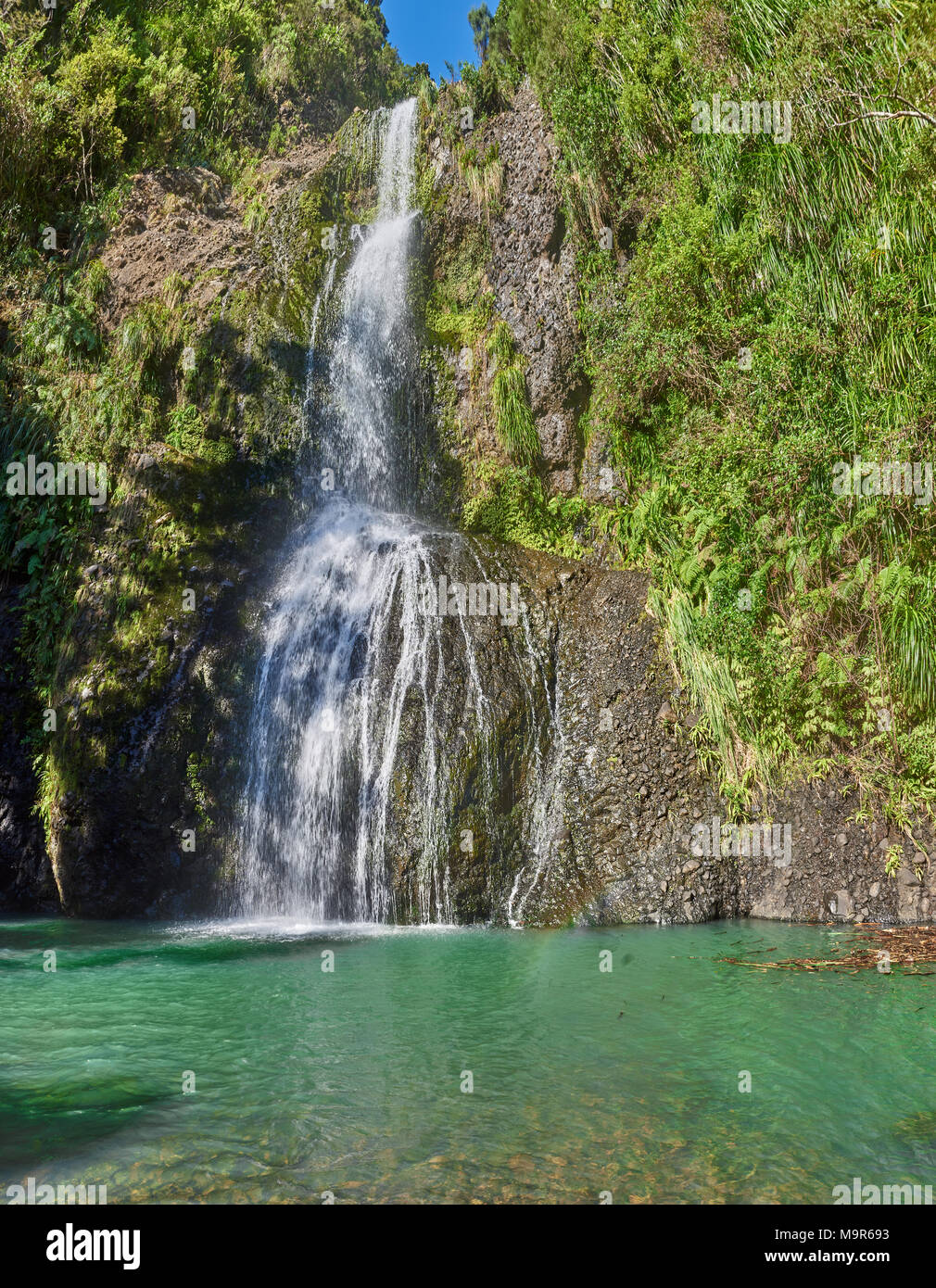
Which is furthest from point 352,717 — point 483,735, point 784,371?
point 784,371

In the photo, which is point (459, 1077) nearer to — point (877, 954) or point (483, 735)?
point (877, 954)

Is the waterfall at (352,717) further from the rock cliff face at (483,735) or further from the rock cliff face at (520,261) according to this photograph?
the rock cliff face at (520,261)

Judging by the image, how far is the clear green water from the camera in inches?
119

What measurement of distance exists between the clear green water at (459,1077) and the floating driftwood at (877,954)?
22cm

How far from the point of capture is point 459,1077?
157 inches

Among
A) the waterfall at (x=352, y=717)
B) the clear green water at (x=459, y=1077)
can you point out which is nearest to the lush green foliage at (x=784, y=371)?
the waterfall at (x=352, y=717)

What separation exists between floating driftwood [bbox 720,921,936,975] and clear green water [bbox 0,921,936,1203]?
0.22 m

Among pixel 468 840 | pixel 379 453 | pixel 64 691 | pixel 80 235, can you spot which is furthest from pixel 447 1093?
pixel 80 235

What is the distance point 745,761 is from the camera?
823cm

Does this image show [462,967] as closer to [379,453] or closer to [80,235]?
[379,453]

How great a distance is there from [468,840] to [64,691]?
4893mm

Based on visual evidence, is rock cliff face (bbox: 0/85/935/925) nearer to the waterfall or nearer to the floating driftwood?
the waterfall

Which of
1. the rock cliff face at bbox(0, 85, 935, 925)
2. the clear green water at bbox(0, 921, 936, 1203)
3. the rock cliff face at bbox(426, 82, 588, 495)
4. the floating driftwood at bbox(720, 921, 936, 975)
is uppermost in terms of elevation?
the rock cliff face at bbox(426, 82, 588, 495)

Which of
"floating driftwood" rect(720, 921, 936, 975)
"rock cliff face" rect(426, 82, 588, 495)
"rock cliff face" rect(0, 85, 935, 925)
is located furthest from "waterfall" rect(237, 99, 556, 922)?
"floating driftwood" rect(720, 921, 936, 975)
